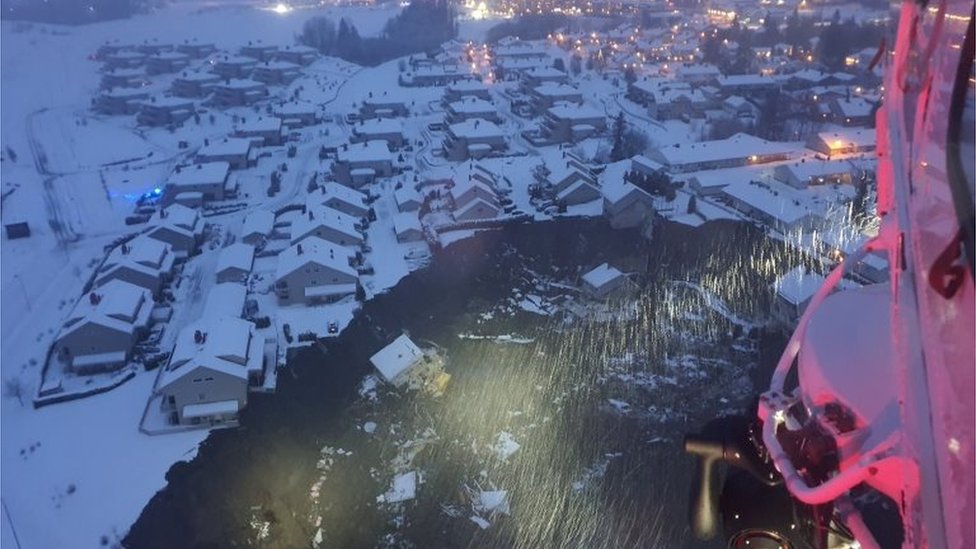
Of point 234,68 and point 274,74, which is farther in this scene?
point 234,68

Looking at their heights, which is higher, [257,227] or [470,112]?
[470,112]

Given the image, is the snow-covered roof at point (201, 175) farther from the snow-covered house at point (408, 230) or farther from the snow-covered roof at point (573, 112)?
the snow-covered roof at point (573, 112)

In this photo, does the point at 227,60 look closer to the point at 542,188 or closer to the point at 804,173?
the point at 542,188

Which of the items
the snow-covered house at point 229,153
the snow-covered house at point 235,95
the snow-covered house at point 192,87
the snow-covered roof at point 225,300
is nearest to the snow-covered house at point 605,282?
the snow-covered roof at point 225,300

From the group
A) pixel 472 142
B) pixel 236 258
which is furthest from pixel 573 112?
pixel 236 258

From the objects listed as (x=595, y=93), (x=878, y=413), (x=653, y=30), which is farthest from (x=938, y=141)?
(x=653, y=30)

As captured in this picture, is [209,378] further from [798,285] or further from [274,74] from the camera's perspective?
[274,74]

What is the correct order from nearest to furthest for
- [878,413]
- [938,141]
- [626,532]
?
[938,141], [878,413], [626,532]

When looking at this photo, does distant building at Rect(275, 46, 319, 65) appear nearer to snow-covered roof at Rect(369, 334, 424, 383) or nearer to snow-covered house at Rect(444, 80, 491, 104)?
snow-covered house at Rect(444, 80, 491, 104)
